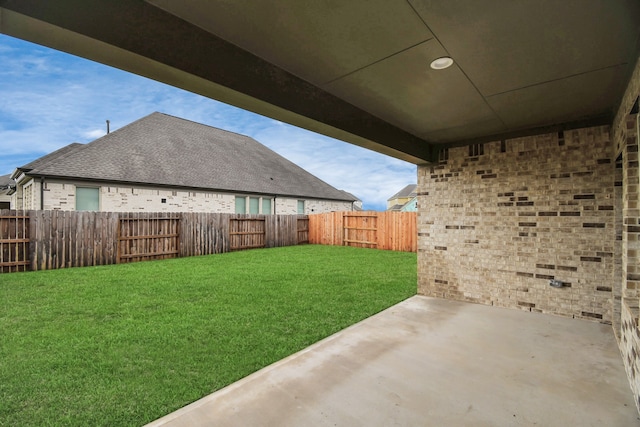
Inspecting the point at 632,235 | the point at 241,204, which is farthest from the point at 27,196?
the point at 632,235

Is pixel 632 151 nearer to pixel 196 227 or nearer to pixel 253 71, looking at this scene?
pixel 253 71

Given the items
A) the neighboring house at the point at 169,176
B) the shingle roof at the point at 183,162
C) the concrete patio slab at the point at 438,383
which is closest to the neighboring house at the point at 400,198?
the shingle roof at the point at 183,162

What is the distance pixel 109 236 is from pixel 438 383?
9.54 m

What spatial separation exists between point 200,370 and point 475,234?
414 centimetres

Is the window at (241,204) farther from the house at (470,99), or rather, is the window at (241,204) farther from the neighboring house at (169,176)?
the house at (470,99)

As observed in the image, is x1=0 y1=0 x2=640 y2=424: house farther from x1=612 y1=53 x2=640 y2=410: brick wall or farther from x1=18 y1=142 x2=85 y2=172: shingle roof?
x1=18 y1=142 x2=85 y2=172: shingle roof

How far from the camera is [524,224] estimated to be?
13.7 ft

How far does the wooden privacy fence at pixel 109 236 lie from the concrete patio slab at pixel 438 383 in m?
8.26

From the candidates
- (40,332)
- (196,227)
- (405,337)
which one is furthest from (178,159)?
(405,337)

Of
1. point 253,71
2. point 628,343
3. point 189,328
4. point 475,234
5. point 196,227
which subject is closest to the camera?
point 253,71

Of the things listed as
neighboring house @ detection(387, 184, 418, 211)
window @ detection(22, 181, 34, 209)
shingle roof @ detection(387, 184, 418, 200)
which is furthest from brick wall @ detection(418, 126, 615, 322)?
shingle roof @ detection(387, 184, 418, 200)

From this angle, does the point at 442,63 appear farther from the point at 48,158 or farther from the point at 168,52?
the point at 48,158

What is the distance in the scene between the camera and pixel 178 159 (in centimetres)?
1417

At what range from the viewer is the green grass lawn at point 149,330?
84.5 inches
